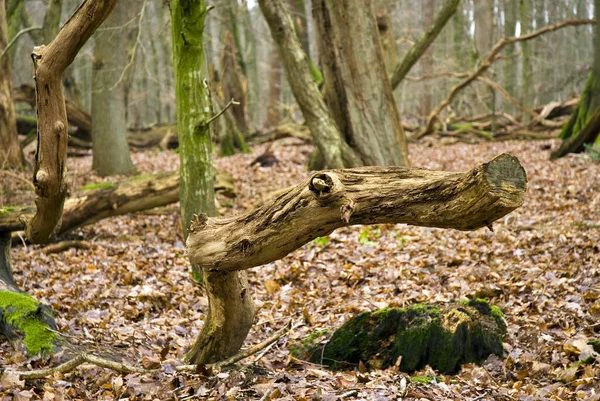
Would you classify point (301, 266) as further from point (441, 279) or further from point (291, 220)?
point (291, 220)

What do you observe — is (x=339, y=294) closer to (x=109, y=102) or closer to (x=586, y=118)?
(x=586, y=118)

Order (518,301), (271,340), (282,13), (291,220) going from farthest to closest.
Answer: (282,13), (518,301), (271,340), (291,220)

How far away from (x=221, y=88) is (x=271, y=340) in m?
14.1

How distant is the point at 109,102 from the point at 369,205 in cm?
1290

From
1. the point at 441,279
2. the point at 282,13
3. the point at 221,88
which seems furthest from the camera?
the point at 221,88

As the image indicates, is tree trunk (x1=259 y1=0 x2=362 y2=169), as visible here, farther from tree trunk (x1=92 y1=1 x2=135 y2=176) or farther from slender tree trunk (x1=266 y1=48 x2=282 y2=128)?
slender tree trunk (x1=266 y1=48 x2=282 y2=128)

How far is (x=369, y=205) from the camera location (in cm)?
346

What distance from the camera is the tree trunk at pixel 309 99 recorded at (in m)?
11.1

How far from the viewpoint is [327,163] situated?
11.1 meters

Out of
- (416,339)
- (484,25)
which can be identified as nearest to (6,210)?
(416,339)

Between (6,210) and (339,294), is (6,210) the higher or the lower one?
the higher one

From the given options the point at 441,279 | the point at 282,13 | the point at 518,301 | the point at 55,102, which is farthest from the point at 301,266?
the point at 282,13

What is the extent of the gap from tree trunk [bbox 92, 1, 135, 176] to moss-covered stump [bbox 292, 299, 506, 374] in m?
10.7

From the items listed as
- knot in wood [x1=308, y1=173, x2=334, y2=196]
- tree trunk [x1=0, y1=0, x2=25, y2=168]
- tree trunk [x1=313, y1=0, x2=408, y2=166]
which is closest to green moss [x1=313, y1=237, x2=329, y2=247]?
tree trunk [x1=313, y1=0, x2=408, y2=166]
